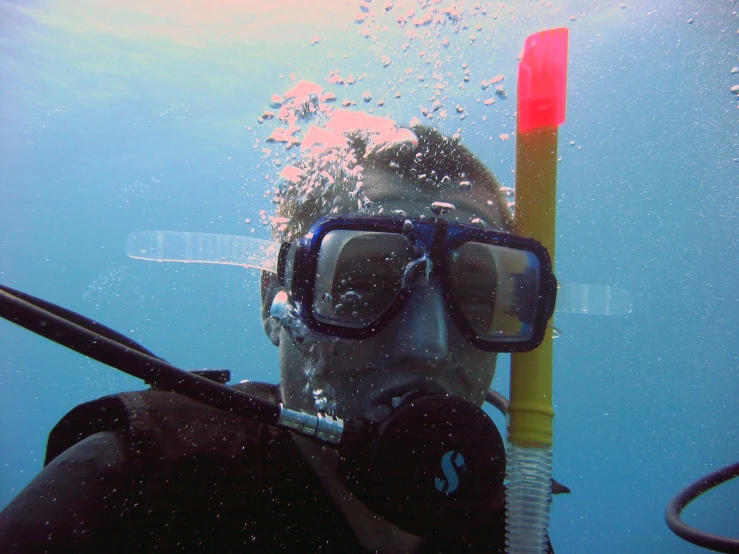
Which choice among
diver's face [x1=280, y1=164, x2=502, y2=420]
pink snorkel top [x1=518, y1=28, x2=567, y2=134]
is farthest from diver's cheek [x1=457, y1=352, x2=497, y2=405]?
pink snorkel top [x1=518, y1=28, x2=567, y2=134]

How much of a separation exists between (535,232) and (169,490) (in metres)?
1.94

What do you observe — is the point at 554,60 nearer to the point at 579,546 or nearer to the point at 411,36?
the point at 411,36

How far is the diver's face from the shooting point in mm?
1968

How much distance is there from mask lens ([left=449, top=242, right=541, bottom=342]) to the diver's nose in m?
0.12

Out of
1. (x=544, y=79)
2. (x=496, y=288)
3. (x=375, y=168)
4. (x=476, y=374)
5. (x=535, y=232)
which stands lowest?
(x=476, y=374)

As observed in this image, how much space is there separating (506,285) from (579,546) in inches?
1775

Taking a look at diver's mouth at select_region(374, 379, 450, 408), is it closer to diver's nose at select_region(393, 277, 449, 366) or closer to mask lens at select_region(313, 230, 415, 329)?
diver's nose at select_region(393, 277, 449, 366)

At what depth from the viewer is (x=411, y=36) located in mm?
4598

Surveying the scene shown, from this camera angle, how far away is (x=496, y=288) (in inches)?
92.4

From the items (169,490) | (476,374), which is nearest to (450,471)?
(476,374)

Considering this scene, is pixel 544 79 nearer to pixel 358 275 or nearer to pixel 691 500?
pixel 358 275

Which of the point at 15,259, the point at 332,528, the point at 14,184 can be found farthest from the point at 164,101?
the point at 15,259

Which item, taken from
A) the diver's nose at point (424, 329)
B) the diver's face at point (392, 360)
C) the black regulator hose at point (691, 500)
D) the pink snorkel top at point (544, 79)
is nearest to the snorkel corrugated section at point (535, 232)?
the pink snorkel top at point (544, 79)

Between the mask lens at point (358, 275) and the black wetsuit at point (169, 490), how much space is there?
0.72 metres
